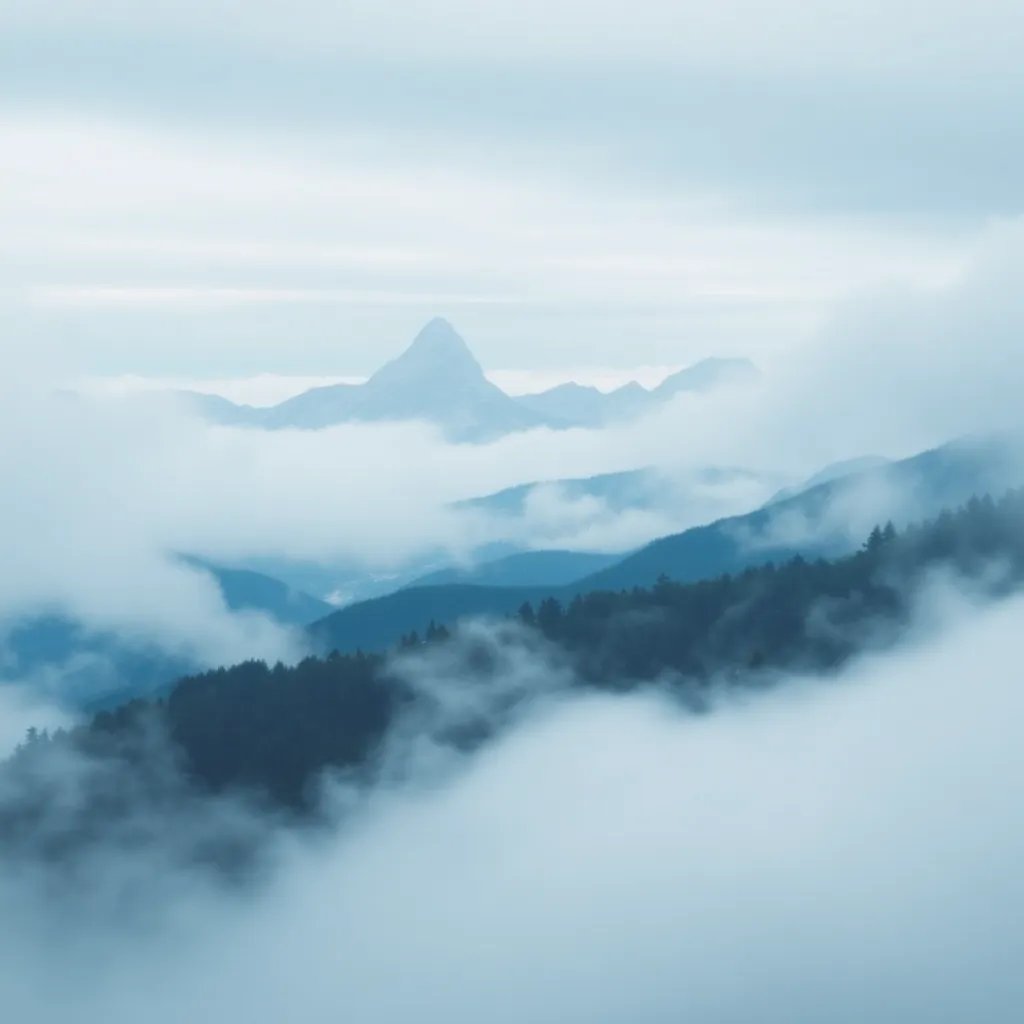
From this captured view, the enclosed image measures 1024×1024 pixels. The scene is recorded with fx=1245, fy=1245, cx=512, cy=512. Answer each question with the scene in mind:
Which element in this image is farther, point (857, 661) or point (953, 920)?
point (857, 661)

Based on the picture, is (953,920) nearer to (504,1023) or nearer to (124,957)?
(504,1023)

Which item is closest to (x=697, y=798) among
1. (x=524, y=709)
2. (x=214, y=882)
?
(x=524, y=709)

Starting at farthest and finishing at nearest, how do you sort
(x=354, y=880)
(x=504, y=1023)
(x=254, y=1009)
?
(x=354, y=880) → (x=254, y=1009) → (x=504, y=1023)

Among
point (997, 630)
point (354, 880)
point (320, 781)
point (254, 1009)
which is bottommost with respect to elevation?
point (254, 1009)

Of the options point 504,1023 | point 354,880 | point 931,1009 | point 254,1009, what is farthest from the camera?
point 354,880

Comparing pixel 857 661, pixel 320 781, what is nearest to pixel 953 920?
pixel 857 661

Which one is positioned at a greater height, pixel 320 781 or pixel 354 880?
pixel 320 781
